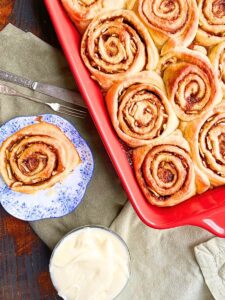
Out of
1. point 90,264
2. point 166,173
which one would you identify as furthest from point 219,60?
point 90,264

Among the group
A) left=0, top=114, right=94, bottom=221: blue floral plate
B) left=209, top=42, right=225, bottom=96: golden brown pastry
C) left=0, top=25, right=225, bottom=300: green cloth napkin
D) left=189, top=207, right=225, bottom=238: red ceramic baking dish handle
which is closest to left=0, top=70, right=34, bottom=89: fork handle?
left=0, top=25, right=225, bottom=300: green cloth napkin

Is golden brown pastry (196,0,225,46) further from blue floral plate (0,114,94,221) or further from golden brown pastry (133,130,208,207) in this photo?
blue floral plate (0,114,94,221)

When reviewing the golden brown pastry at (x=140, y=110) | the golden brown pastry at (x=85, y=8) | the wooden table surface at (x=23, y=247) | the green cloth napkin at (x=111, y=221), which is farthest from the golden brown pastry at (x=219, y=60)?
the wooden table surface at (x=23, y=247)

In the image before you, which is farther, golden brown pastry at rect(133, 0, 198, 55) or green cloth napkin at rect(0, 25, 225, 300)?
green cloth napkin at rect(0, 25, 225, 300)

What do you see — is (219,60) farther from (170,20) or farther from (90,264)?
(90,264)

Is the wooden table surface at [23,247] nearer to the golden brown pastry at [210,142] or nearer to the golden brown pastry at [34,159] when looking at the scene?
the golden brown pastry at [34,159]
